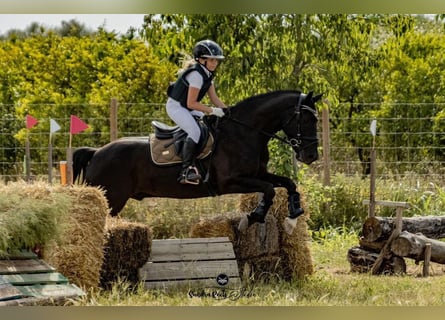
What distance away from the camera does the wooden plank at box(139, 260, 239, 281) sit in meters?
6.49

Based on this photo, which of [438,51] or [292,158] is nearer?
[292,158]

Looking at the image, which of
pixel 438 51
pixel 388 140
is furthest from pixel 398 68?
pixel 388 140


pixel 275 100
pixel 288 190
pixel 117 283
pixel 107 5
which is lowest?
pixel 117 283

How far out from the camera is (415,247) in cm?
732

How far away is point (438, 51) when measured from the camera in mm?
12562

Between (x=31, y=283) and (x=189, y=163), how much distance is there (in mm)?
1907

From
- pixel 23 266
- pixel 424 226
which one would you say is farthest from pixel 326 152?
pixel 23 266

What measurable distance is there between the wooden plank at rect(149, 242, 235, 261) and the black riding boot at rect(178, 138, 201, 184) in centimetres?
47

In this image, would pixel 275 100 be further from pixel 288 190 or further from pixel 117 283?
pixel 117 283

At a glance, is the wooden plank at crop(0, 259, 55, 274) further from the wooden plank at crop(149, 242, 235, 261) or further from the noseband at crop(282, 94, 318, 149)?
the noseband at crop(282, 94, 318, 149)

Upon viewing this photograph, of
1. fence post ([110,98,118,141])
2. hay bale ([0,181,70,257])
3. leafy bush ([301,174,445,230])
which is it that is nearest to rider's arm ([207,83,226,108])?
hay bale ([0,181,70,257])

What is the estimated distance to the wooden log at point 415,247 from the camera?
287 inches

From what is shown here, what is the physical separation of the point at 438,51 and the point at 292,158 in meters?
4.48

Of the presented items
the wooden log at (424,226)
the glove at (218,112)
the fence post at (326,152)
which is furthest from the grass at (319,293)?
the fence post at (326,152)
